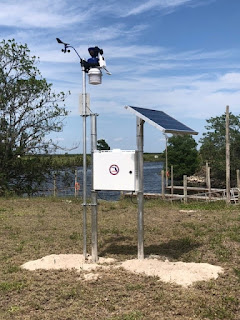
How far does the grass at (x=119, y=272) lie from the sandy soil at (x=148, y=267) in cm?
16

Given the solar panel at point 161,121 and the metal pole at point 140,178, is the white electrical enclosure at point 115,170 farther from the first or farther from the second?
the solar panel at point 161,121

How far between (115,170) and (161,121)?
1.01 metres

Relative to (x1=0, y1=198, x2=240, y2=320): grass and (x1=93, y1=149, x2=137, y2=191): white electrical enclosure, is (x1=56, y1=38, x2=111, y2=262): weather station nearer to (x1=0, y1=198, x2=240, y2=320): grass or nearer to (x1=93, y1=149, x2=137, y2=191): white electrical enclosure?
(x1=93, y1=149, x2=137, y2=191): white electrical enclosure

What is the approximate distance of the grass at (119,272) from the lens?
13.9ft

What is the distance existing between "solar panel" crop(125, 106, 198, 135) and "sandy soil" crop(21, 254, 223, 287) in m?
1.94

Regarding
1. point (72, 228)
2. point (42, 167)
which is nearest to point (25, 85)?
point (42, 167)

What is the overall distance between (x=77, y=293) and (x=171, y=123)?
113 inches

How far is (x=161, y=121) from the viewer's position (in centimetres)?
577

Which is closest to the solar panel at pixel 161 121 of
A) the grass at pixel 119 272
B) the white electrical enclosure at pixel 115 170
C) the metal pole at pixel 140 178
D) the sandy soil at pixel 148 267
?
the metal pole at pixel 140 178

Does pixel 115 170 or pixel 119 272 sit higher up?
pixel 115 170

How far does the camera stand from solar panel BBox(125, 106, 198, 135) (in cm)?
544

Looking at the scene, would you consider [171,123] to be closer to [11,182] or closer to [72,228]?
[72,228]

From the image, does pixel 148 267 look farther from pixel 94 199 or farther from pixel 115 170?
pixel 115 170

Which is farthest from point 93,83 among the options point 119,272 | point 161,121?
point 119,272
